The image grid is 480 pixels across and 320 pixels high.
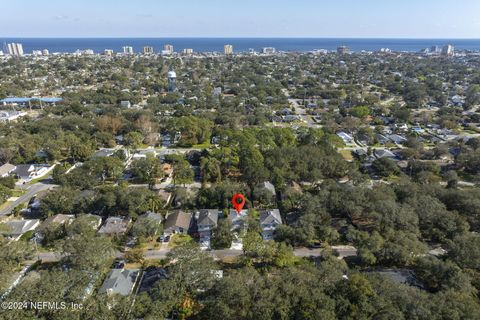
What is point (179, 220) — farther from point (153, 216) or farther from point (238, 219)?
point (238, 219)

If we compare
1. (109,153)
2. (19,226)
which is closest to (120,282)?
(19,226)

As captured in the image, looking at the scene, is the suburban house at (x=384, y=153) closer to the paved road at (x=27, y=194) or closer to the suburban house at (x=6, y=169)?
the paved road at (x=27, y=194)

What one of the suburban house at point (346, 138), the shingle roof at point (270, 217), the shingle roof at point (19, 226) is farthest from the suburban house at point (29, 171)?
the suburban house at point (346, 138)

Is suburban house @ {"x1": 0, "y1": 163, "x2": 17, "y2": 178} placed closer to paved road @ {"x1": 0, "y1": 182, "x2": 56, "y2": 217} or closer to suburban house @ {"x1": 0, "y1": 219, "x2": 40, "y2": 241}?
paved road @ {"x1": 0, "y1": 182, "x2": 56, "y2": 217}

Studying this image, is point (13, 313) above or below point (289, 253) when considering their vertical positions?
above

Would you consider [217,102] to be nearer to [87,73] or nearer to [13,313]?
[13,313]

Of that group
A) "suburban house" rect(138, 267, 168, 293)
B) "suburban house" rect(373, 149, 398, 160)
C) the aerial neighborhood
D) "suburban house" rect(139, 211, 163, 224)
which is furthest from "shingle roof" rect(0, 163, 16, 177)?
"suburban house" rect(373, 149, 398, 160)

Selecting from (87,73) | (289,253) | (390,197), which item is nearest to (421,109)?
(390,197)
